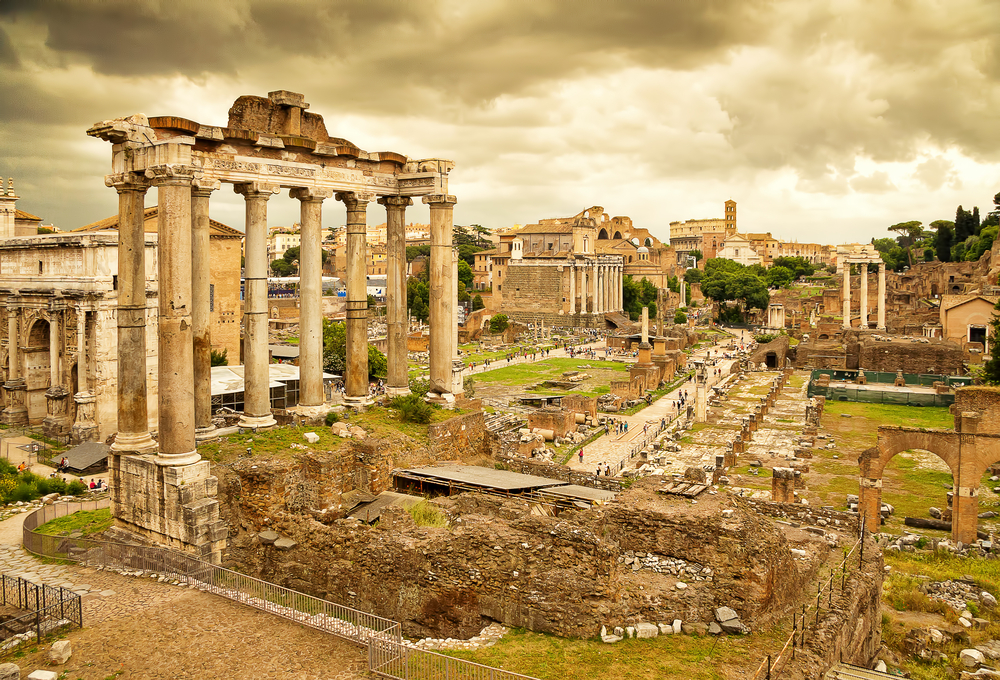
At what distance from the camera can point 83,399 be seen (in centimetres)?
2884

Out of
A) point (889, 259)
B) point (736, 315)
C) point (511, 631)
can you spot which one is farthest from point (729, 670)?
point (889, 259)

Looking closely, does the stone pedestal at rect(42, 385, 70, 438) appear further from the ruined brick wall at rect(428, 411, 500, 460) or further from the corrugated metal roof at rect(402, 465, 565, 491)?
the corrugated metal roof at rect(402, 465, 565, 491)

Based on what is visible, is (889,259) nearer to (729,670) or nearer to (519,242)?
(519,242)

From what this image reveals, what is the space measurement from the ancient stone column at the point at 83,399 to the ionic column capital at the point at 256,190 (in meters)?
16.3

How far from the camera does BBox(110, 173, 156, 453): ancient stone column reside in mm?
13961

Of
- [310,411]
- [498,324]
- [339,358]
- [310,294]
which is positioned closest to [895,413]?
[339,358]

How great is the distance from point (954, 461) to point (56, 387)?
3141 centimetres

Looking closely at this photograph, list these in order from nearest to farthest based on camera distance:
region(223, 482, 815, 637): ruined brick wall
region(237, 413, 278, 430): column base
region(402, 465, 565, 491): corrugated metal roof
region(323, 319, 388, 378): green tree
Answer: region(223, 482, 815, 637): ruined brick wall, region(402, 465, 565, 491): corrugated metal roof, region(237, 413, 278, 430): column base, region(323, 319, 388, 378): green tree

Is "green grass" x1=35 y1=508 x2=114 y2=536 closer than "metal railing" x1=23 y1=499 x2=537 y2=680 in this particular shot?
No

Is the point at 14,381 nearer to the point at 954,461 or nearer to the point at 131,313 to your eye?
the point at 131,313

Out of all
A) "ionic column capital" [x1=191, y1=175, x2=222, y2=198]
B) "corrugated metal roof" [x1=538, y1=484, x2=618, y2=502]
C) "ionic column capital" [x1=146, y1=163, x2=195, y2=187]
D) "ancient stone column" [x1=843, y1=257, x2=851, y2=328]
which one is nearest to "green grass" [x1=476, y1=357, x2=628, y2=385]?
"ancient stone column" [x1=843, y1=257, x2=851, y2=328]

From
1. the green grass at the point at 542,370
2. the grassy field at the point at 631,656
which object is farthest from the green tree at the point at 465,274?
the grassy field at the point at 631,656

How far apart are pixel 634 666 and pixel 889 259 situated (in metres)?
140

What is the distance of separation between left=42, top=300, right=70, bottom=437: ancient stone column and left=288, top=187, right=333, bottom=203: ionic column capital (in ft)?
58.2
